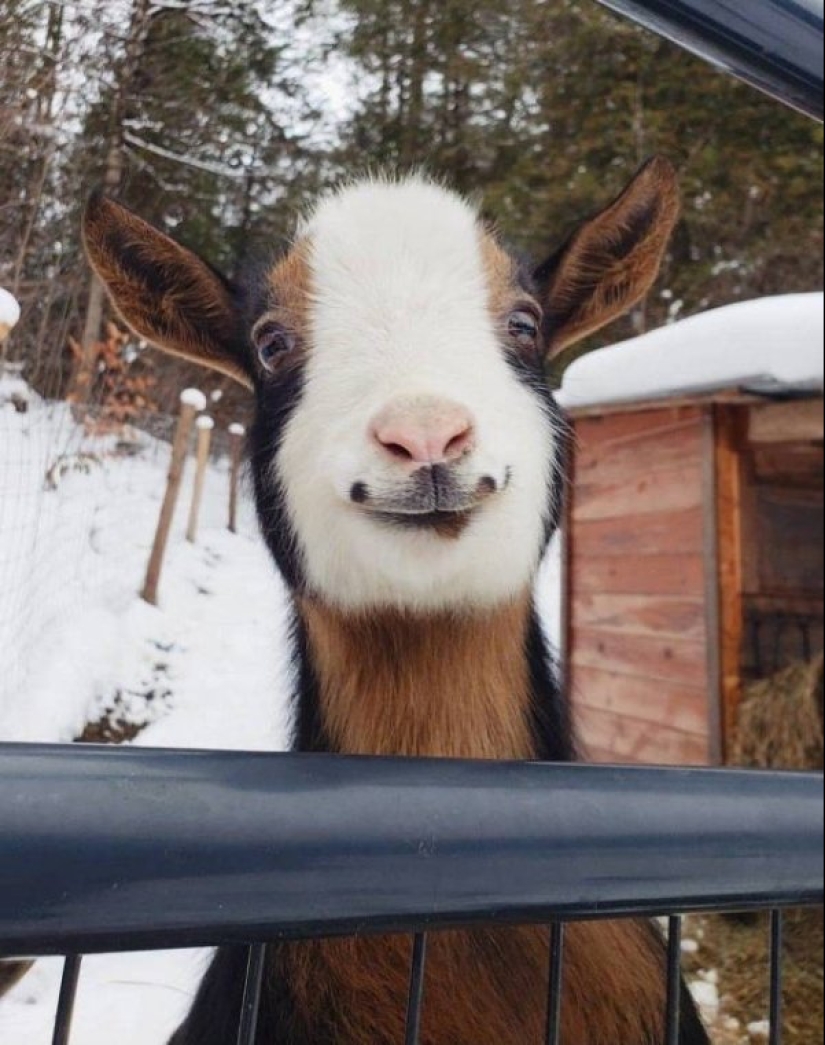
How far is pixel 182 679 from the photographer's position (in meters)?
0.60

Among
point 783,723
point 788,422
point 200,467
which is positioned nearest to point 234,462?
point 200,467

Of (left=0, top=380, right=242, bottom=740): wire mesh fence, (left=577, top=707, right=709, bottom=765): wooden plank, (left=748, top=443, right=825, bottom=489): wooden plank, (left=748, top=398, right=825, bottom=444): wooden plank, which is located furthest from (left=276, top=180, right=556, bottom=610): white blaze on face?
(left=748, top=443, right=825, bottom=489): wooden plank

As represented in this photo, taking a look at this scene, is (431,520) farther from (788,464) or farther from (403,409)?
(788,464)

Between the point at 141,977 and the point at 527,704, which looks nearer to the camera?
the point at 141,977

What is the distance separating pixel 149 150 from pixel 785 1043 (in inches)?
37.9

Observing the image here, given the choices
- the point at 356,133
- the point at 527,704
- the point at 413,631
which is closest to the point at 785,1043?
the point at 527,704

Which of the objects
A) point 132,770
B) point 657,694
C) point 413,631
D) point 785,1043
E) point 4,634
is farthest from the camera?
point 657,694

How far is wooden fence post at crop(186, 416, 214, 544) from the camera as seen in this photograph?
63 cm

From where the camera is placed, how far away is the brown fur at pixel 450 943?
2.00ft

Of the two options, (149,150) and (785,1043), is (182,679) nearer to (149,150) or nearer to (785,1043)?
(149,150)

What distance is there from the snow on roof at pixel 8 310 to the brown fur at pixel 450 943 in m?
0.25

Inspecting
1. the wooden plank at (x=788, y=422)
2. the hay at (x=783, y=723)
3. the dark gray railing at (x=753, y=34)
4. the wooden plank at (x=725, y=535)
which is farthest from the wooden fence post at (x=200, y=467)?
the hay at (x=783, y=723)

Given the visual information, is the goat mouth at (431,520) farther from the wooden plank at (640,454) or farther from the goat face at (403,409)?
the wooden plank at (640,454)

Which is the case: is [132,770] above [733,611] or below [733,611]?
below
